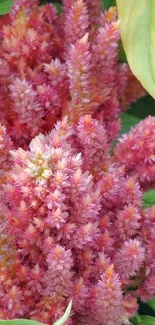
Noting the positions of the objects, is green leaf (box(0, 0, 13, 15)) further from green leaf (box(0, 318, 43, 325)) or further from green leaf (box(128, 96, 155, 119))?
green leaf (box(0, 318, 43, 325))

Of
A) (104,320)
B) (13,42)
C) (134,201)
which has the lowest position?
(104,320)

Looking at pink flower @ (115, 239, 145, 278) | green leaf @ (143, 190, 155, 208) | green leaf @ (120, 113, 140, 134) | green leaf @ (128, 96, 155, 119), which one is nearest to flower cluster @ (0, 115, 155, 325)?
pink flower @ (115, 239, 145, 278)

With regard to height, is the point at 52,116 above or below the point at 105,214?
above

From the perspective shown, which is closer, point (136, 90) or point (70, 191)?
point (70, 191)

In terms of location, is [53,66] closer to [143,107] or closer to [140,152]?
[140,152]

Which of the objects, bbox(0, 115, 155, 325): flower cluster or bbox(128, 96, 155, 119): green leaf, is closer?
bbox(0, 115, 155, 325): flower cluster

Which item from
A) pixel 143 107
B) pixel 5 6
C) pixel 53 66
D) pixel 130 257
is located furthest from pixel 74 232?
pixel 143 107

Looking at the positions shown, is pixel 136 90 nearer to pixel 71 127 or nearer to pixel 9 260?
pixel 71 127

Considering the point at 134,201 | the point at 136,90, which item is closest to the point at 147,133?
the point at 134,201
